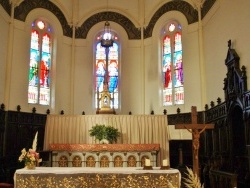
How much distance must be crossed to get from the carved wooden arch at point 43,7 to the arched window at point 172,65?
5076mm

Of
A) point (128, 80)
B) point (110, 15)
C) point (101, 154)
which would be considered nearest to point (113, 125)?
point (101, 154)

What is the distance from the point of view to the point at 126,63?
1753 cm

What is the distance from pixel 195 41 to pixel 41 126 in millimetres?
7968

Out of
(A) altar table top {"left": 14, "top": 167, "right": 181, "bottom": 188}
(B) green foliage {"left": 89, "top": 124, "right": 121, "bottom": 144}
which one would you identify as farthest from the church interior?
(A) altar table top {"left": 14, "top": 167, "right": 181, "bottom": 188}

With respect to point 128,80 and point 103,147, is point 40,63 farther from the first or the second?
point 103,147

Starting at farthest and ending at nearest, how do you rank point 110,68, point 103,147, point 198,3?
point 110,68
point 198,3
point 103,147

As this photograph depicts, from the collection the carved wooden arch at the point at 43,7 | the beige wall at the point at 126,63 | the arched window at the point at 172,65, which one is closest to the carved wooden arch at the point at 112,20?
the beige wall at the point at 126,63

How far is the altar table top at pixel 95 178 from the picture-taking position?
7.23 meters

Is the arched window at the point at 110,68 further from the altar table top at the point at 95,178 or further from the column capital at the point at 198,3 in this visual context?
the altar table top at the point at 95,178

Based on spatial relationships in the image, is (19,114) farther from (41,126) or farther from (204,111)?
(204,111)

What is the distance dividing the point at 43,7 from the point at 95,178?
1147 cm

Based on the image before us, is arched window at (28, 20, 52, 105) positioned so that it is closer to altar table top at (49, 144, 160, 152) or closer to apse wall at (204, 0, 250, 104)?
altar table top at (49, 144, 160, 152)

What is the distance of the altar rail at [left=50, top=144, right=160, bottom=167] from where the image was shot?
42.7 feet

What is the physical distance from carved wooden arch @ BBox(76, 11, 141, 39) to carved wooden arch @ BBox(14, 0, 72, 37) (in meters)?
0.66
